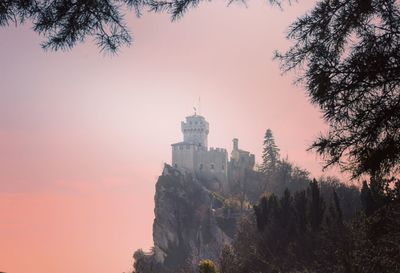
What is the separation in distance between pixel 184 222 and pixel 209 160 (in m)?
16.3

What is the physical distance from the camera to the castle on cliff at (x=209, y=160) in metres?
83.1

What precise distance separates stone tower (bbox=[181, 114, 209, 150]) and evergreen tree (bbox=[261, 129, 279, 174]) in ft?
45.7

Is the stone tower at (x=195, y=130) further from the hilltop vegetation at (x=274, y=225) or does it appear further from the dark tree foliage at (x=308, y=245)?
the dark tree foliage at (x=308, y=245)

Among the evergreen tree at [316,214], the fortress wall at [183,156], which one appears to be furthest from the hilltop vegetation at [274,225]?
the fortress wall at [183,156]

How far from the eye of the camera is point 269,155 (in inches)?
3219

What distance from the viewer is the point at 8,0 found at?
659cm

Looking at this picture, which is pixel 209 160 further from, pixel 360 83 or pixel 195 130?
pixel 360 83

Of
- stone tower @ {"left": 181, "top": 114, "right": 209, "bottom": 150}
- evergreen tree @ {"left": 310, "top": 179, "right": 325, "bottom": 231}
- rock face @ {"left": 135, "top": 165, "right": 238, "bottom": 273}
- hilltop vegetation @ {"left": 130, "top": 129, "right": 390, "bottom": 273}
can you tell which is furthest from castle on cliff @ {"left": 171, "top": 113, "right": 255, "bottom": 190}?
evergreen tree @ {"left": 310, "top": 179, "right": 325, "bottom": 231}

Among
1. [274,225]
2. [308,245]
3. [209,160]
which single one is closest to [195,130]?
[209,160]

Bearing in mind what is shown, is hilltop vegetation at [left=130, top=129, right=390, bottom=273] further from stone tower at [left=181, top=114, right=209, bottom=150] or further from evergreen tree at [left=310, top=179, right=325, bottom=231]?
stone tower at [left=181, top=114, right=209, bottom=150]

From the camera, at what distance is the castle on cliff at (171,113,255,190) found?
83.1m

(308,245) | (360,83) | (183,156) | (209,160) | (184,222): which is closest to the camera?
(360,83)

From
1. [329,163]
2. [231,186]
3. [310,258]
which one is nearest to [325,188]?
[231,186]

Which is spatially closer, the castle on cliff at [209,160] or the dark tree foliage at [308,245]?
the dark tree foliage at [308,245]
